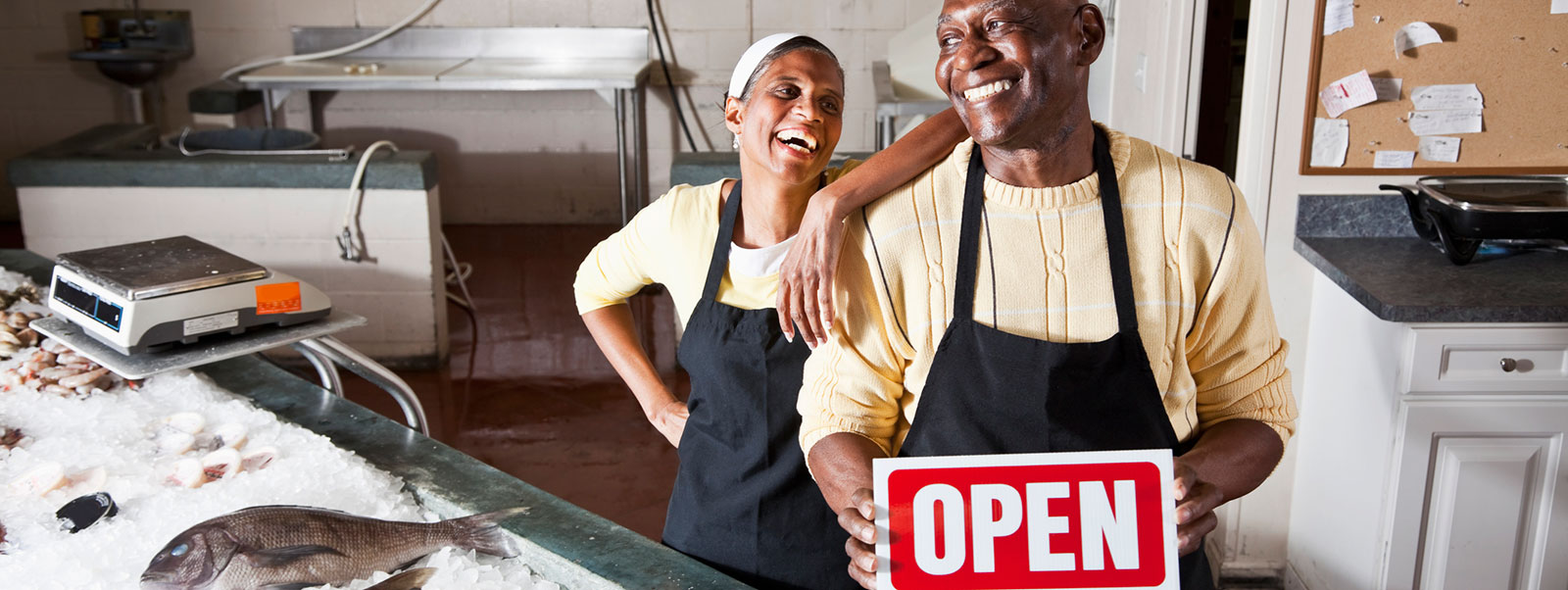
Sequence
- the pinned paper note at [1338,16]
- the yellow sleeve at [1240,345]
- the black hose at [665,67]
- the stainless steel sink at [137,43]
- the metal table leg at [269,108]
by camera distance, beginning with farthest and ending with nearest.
Result: the black hose at [665,67] < the stainless steel sink at [137,43] < the metal table leg at [269,108] < the pinned paper note at [1338,16] < the yellow sleeve at [1240,345]

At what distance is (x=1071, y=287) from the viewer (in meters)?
1.31

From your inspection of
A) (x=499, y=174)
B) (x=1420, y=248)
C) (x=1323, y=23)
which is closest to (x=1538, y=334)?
(x=1420, y=248)

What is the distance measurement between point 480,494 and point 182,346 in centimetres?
79

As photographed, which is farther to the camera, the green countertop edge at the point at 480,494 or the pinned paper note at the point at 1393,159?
the pinned paper note at the point at 1393,159

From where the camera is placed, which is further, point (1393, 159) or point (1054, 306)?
point (1393, 159)

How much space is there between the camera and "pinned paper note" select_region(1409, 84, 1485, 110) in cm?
266

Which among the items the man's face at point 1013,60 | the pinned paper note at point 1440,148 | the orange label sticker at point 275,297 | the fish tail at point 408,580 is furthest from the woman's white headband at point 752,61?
the pinned paper note at point 1440,148

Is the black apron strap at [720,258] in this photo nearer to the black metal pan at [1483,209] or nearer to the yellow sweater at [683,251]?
the yellow sweater at [683,251]

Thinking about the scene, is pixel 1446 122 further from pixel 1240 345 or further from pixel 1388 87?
pixel 1240 345

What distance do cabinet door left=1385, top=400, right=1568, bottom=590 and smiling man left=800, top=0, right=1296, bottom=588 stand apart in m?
1.26

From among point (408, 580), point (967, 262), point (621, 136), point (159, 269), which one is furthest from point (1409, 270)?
point (621, 136)

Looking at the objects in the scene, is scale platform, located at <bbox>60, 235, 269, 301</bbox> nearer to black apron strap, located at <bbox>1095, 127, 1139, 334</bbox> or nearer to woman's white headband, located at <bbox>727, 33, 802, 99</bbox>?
woman's white headband, located at <bbox>727, 33, 802, 99</bbox>

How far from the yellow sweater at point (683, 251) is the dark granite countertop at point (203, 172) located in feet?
8.68

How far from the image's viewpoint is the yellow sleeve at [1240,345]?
4.32 feet
